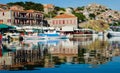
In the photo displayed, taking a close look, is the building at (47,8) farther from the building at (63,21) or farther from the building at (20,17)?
the building at (20,17)

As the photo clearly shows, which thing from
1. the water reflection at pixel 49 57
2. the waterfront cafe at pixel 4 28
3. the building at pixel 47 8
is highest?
the building at pixel 47 8

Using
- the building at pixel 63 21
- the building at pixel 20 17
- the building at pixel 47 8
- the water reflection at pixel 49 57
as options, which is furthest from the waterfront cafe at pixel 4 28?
the building at pixel 47 8

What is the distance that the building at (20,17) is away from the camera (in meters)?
101

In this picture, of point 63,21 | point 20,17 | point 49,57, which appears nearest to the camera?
point 49,57

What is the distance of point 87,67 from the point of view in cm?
2627

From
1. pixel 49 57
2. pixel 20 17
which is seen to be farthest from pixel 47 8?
pixel 49 57

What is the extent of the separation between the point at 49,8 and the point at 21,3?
13.8 meters

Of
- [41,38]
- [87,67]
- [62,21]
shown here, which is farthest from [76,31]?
[87,67]

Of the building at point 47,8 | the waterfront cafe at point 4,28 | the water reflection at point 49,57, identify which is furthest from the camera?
the building at point 47,8

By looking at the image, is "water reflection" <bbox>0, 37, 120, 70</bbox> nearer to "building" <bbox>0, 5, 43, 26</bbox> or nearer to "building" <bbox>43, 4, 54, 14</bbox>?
"building" <bbox>0, 5, 43, 26</bbox>

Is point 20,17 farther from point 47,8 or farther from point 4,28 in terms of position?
point 47,8

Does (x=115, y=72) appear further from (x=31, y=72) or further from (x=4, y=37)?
(x=4, y=37)

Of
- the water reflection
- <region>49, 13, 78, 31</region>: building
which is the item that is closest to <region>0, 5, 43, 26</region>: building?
<region>49, 13, 78, 31</region>: building

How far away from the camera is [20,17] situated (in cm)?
10562
